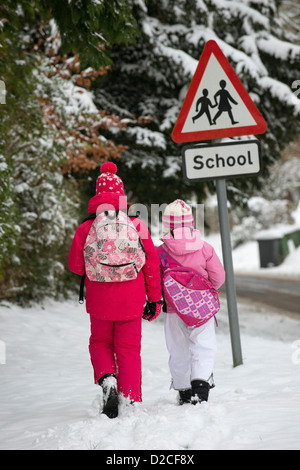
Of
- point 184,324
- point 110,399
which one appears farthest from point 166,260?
point 110,399

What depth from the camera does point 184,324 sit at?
3.90 meters

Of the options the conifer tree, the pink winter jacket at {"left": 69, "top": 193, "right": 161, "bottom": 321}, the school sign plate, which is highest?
the conifer tree

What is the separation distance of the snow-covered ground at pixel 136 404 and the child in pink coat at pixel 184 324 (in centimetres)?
25

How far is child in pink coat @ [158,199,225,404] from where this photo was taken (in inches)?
148

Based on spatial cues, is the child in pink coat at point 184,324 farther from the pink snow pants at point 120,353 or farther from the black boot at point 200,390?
the pink snow pants at point 120,353

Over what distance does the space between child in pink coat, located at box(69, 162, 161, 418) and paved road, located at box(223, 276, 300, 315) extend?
27.7 ft

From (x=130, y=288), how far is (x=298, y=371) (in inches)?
76.6

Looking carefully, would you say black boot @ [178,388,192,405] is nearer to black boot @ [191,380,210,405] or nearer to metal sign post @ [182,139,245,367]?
black boot @ [191,380,210,405]

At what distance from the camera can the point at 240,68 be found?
905 centimetres

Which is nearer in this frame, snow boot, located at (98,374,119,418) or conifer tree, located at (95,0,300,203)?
snow boot, located at (98,374,119,418)

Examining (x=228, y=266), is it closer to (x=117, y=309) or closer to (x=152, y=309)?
(x=152, y=309)

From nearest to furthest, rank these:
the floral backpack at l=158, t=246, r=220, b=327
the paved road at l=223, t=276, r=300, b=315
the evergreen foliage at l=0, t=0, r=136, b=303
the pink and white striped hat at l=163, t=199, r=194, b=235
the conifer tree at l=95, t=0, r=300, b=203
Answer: the floral backpack at l=158, t=246, r=220, b=327, the pink and white striped hat at l=163, t=199, r=194, b=235, the evergreen foliage at l=0, t=0, r=136, b=303, the conifer tree at l=95, t=0, r=300, b=203, the paved road at l=223, t=276, r=300, b=315

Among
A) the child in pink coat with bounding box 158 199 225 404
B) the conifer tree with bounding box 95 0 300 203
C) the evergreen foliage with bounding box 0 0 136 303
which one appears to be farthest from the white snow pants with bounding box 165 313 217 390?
the conifer tree with bounding box 95 0 300 203

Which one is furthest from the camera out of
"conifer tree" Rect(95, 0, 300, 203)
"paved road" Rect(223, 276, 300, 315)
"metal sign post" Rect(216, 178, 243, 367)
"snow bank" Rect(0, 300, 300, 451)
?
"paved road" Rect(223, 276, 300, 315)
